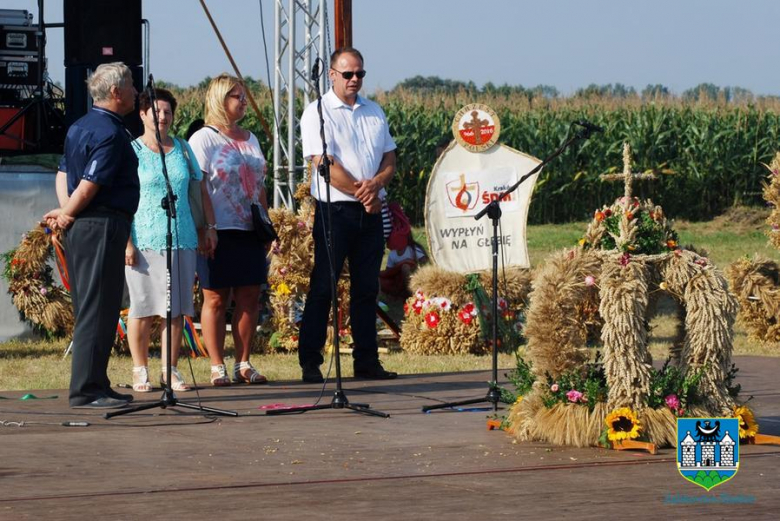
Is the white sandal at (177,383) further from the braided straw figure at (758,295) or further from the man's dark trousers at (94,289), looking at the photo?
the braided straw figure at (758,295)

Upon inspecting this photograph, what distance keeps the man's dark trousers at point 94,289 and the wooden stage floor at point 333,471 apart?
23cm

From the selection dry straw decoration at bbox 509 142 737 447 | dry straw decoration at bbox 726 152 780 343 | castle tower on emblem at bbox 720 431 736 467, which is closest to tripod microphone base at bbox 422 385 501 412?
dry straw decoration at bbox 509 142 737 447

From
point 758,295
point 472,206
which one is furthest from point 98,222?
point 758,295

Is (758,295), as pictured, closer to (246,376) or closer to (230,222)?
(246,376)

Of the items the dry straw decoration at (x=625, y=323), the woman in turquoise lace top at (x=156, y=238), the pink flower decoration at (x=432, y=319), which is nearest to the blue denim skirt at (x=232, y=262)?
the woman in turquoise lace top at (x=156, y=238)

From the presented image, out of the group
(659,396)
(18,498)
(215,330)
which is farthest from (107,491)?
(215,330)

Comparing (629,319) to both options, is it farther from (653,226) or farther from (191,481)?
(191,481)

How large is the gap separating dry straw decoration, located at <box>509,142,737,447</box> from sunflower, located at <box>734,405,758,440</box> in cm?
5

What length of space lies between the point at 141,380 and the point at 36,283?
337 cm

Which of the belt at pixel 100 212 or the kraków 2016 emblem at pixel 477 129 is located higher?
the kraków 2016 emblem at pixel 477 129

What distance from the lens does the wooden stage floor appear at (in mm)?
4551

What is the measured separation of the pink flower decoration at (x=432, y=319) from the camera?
10352 millimetres

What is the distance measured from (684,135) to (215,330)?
1936cm

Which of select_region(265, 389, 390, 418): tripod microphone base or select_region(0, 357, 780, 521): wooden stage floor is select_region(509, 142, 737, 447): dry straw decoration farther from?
select_region(265, 389, 390, 418): tripod microphone base
